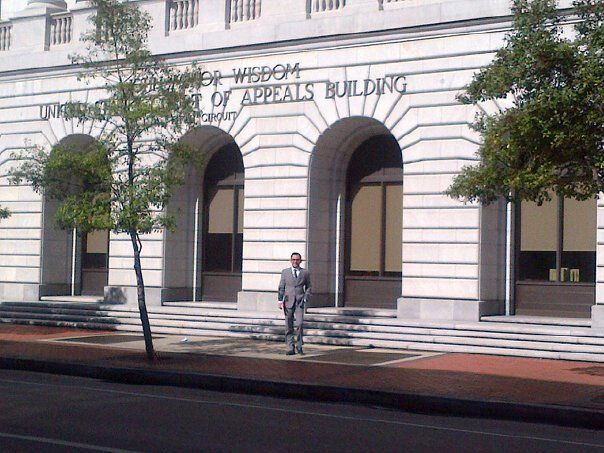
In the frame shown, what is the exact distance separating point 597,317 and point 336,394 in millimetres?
8639

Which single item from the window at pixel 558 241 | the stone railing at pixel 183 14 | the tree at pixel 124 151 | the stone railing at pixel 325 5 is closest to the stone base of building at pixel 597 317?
the window at pixel 558 241

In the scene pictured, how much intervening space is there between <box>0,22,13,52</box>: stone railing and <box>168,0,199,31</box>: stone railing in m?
6.87

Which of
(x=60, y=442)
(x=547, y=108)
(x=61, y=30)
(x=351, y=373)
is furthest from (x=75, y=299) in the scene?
(x=60, y=442)

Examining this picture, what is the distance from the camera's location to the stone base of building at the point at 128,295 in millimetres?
30062

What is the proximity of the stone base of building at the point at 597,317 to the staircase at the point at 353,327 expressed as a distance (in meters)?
0.19

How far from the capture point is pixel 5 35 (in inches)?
1352

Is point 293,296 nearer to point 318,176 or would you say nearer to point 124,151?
point 124,151

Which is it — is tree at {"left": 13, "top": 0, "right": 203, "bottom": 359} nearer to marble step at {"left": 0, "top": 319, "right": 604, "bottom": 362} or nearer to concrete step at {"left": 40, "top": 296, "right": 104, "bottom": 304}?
marble step at {"left": 0, "top": 319, "right": 604, "bottom": 362}

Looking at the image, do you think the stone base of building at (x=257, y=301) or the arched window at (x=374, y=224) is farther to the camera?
the arched window at (x=374, y=224)

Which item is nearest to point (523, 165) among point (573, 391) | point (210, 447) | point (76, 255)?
point (573, 391)

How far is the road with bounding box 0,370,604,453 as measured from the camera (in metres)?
11.8

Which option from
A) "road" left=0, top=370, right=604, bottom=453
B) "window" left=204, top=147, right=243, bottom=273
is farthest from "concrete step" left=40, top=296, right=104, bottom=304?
"road" left=0, top=370, right=604, bottom=453

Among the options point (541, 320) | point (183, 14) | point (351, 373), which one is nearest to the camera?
point (351, 373)

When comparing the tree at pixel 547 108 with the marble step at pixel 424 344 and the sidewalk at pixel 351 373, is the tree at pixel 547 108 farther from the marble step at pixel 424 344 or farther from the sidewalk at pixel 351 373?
the marble step at pixel 424 344
